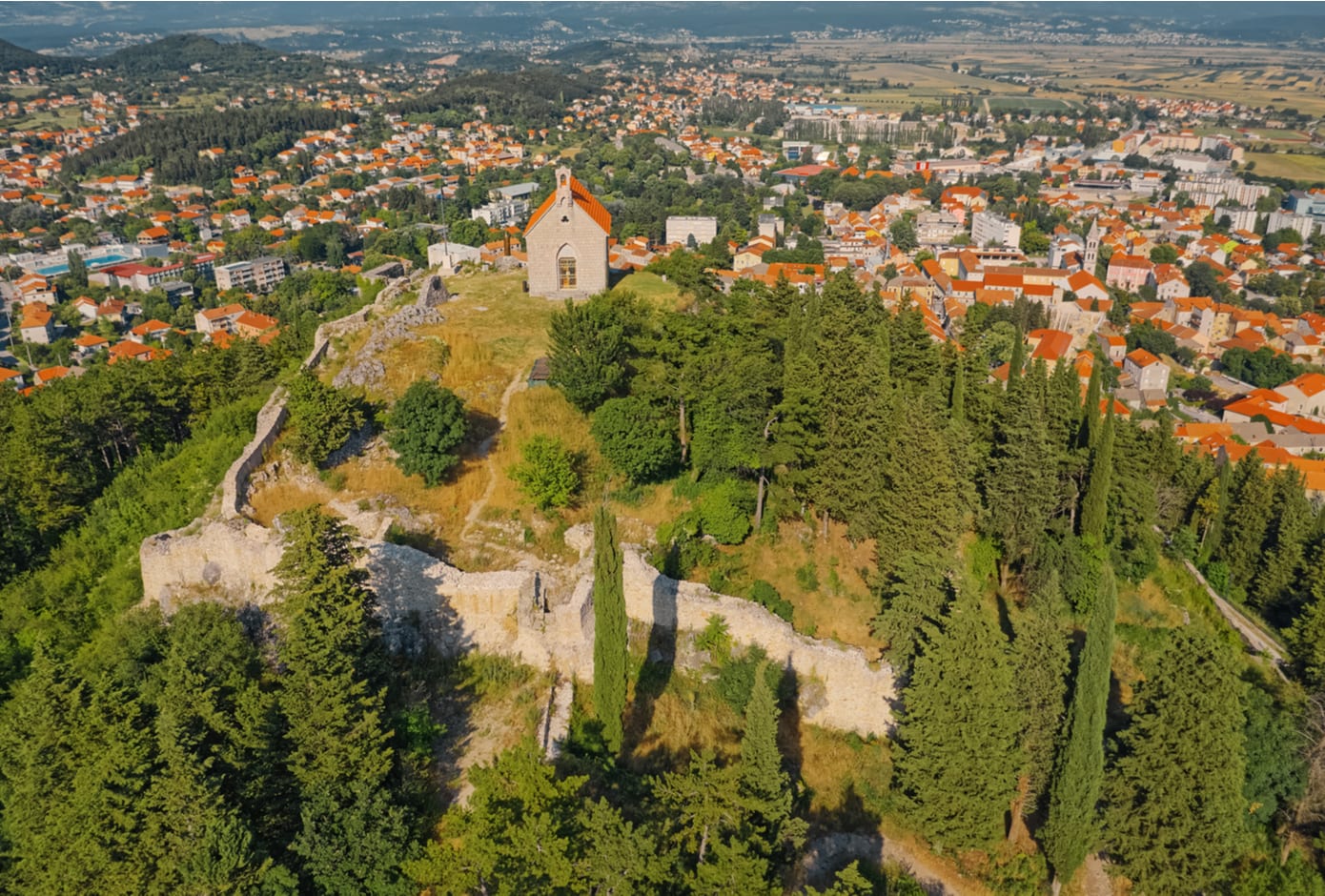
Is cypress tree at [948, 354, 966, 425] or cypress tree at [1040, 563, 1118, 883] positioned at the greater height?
cypress tree at [948, 354, 966, 425]

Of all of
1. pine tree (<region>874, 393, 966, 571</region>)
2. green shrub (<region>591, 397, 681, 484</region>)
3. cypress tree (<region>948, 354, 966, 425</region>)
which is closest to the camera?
pine tree (<region>874, 393, 966, 571</region>)

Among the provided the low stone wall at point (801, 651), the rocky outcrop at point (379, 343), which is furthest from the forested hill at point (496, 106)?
the low stone wall at point (801, 651)

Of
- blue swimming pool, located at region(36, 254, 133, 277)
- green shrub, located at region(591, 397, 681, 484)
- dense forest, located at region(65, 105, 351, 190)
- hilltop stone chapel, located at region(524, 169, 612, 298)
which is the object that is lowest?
blue swimming pool, located at region(36, 254, 133, 277)

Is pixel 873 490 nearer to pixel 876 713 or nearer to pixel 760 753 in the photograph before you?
pixel 876 713

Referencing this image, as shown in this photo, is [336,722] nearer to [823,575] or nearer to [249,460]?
[249,460]

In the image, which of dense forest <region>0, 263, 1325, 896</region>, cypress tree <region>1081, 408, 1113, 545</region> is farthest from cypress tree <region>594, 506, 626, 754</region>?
cypress tree <region>1081, 408, 1113, 545</region>

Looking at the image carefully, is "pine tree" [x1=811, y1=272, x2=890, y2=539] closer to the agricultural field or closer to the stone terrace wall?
the stone terrace wall
